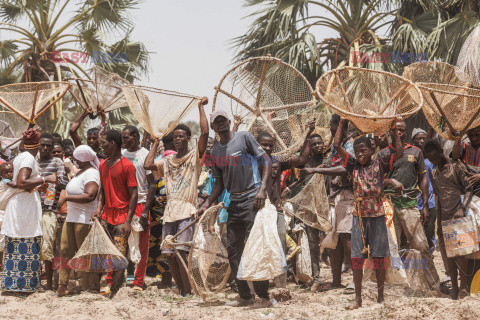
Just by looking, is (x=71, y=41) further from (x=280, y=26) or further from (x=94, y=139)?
(x=94, y=139)

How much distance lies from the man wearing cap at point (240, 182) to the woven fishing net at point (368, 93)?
0.92 meters

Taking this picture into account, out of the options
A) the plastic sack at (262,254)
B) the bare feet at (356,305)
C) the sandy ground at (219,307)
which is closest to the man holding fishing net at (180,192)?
the sandy ground at (219,307)

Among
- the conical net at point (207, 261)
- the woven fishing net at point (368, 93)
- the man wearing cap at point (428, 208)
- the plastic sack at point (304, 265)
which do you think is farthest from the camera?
the man wearing cap at point (428, 208)

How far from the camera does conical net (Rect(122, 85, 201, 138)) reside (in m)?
6.77

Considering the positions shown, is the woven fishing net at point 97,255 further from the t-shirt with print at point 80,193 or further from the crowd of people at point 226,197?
the t-shirt with print at point 80,193

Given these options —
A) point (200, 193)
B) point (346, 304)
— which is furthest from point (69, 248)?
point (346, 304)

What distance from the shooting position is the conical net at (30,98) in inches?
297

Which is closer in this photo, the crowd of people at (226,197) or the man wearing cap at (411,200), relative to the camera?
the crowd of people at (226,197)

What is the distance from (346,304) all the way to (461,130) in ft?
7.17

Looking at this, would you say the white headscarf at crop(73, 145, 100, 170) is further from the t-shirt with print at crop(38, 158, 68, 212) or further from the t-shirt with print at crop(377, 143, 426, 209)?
the t-shirt with print at crop(377, 143, 426, 209)

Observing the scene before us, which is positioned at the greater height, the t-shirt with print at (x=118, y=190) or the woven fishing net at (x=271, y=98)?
the woven fishing net at (x=271, y=98)

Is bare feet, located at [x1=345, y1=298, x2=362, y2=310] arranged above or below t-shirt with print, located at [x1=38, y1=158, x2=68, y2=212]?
below

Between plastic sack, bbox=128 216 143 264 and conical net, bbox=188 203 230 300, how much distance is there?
1.16 meters

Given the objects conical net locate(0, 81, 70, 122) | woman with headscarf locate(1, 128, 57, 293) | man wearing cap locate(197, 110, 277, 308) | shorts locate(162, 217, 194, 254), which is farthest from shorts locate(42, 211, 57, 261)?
man wearing cap locate(197, 110, 277, 308)
